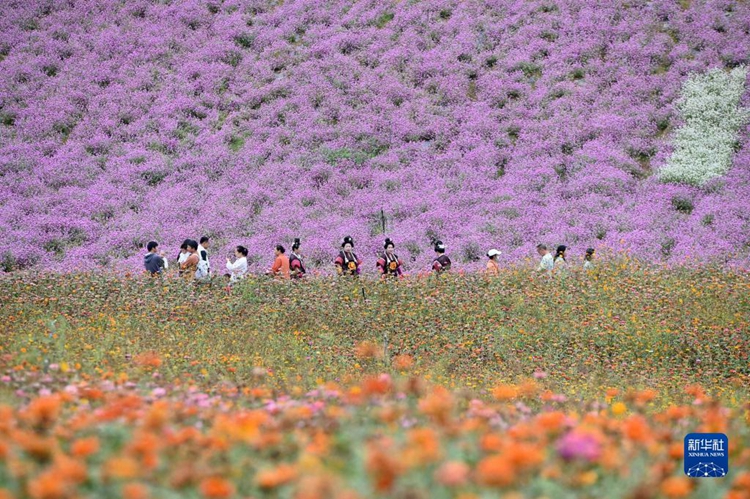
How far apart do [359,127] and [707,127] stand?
985 cm

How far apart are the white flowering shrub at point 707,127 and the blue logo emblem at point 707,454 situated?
17.6 metres

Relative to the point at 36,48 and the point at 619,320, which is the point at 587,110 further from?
the point at 36,48

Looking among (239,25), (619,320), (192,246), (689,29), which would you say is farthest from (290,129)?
(619,320)

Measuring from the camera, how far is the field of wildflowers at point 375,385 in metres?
2.58

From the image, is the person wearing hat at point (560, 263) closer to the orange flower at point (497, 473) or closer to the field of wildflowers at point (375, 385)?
the field of wildflowers at point (375, 385)

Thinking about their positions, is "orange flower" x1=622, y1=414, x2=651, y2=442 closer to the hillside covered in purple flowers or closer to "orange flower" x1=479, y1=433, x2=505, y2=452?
"orange flower" x1=479, y1=433, x2=505, y2=452

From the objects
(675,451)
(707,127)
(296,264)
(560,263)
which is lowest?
(675,451)

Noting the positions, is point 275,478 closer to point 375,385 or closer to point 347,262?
point 375,385

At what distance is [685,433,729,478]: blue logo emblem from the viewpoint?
12.4 feet

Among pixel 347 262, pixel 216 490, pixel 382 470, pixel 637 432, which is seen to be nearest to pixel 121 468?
pixel 216 490

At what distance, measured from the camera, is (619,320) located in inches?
457

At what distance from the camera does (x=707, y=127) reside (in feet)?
72.4

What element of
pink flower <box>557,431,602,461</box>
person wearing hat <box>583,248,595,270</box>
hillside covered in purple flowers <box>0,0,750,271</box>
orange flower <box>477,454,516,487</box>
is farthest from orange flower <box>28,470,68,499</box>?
hillside covered in purple flowers <box>0,0,750,271</box>

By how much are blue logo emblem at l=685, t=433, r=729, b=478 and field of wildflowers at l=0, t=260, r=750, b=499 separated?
0.12 metres
